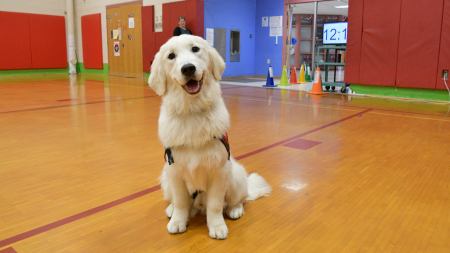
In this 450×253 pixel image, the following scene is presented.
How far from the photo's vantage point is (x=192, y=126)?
Answer: 1.80 meters

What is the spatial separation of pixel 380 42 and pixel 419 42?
0.81 meters

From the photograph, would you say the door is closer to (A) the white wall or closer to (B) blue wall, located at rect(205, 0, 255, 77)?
(A) the white wall

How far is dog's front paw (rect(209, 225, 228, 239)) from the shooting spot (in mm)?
1834

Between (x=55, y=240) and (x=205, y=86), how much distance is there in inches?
44.5

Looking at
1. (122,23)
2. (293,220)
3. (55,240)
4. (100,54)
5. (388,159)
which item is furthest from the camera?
(100,54)

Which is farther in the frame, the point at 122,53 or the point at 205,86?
the point at 122,53

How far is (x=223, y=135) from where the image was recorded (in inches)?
74.3

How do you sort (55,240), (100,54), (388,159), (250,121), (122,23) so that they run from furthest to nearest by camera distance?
(100,54)
(122,23)
(250,121)
(388,159)
(55,240)

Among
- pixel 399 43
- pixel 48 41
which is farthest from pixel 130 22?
pixel 399 43

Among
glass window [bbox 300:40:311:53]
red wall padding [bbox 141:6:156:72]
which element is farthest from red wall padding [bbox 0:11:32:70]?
glass window [bbox 300:40:311:53]

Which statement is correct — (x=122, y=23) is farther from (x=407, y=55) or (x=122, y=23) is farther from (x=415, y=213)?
(x=415, y=213)

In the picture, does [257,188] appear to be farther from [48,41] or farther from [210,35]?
[48,41]

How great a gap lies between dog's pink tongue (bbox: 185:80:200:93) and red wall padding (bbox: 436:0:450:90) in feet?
23.6

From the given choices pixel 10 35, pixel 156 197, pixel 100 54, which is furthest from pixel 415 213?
pixel 10 35
